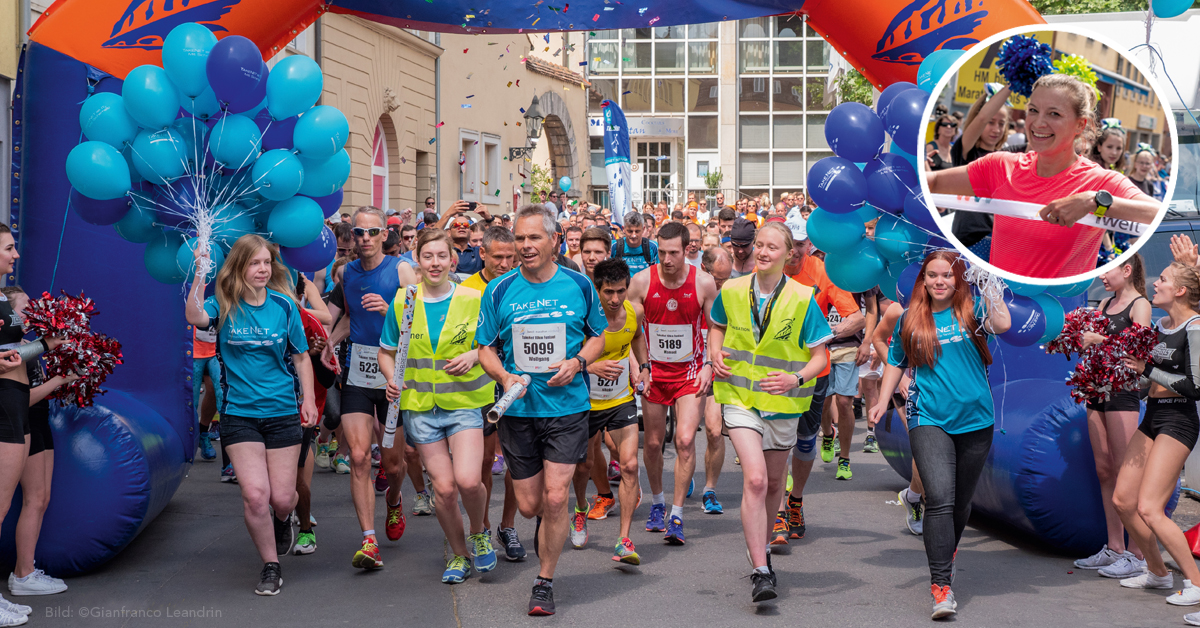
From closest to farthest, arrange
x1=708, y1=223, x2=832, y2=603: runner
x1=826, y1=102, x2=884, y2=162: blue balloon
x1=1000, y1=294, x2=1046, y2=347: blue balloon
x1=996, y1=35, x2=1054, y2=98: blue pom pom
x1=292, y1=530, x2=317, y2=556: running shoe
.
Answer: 1. x1=996, y1=35, x2=1054, y2=98: blue pom pom
2. x1=1000, y1=294, x2=1046, y2=347: blue balloon
3. x1=826, y1=102, x2=884, y2=162: blue balloon
4. x1=708, y1=223, x2=832, y2=603: runner
5. x1=292, y1=530, x2=317, y2=556: running shoe

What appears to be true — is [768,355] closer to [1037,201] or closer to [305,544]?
[1037,201]

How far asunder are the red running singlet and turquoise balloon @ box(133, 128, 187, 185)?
290 centimetres

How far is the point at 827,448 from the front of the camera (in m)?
9.62

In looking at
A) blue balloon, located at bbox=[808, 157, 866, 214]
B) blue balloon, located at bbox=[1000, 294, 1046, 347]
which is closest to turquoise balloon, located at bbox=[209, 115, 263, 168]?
blue balloon, located at bbox=[808, 157, 866, 214]

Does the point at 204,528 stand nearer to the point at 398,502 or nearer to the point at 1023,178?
the point at 398,502

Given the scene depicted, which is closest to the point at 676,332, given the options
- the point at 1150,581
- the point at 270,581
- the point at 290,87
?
the point at 290,87

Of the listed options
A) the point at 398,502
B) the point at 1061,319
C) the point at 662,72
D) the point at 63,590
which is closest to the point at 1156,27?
the point at 1061,319

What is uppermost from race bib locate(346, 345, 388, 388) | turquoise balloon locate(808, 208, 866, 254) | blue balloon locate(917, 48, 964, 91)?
blue balloon locate(917, 48, 964, 91)

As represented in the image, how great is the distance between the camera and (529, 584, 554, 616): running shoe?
5191mm

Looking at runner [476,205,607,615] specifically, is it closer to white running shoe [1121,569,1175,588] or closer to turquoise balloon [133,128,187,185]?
turquoise balloon [133,128,187,185]

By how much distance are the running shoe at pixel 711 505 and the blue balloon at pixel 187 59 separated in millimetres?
4027

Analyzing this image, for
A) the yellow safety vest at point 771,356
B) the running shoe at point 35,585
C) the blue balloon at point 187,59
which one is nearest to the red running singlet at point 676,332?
the yellow safety vest at point 771,356

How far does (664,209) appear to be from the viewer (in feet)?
69.3

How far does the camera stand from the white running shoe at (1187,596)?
17.7 feet
